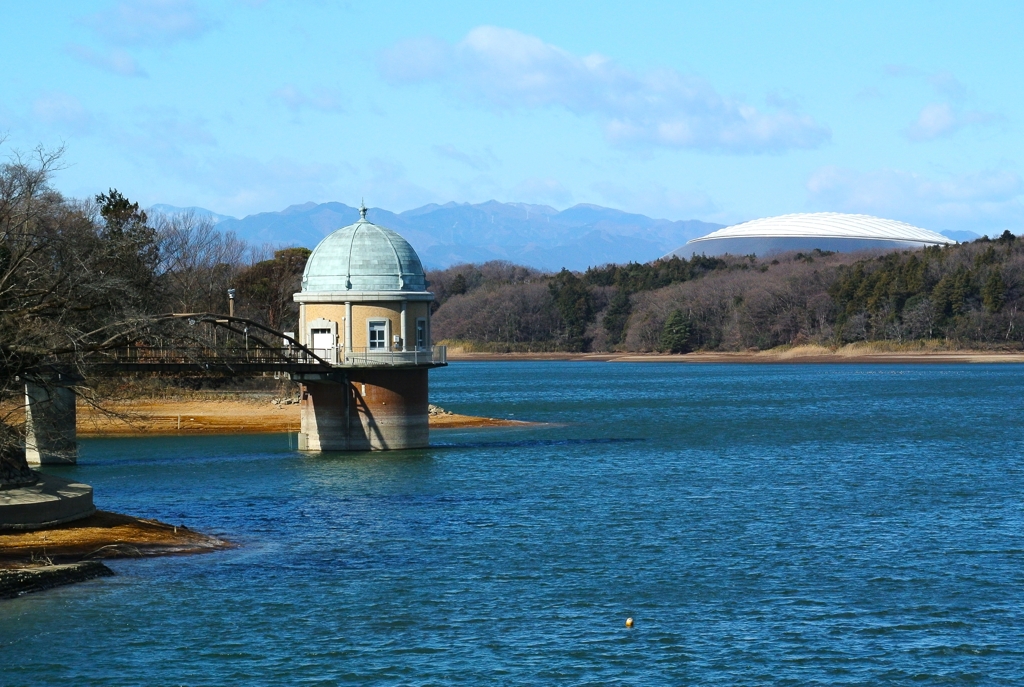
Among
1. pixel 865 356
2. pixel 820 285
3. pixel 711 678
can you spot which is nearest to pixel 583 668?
pixel 711 678

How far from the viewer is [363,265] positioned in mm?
56938

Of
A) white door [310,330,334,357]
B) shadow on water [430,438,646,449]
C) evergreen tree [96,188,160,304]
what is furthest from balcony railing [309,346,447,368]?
evergreen tree [96,188,160,304]

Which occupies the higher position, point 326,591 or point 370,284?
point 370,284

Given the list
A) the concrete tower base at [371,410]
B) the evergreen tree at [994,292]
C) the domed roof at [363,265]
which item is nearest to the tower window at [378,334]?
the concrete tower base at [371,410]

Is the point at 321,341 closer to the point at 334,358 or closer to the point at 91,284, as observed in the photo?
the point at 334,358

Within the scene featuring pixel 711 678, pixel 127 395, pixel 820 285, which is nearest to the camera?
pixel 711 678

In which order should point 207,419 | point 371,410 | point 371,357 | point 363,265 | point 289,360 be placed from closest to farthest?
1. point 289,360
2. point 371,357
3. point 371,410
4. point 363,265
5. point 207,419

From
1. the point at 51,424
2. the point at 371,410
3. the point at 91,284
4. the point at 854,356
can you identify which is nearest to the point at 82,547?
the point at 91,284

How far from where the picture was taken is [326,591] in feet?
98.6

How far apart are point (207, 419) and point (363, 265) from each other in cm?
2083

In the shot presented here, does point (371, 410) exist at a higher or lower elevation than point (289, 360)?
lower

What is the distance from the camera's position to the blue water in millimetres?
24641

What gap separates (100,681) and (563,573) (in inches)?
472

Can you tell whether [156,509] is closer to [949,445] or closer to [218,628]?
[218,628]
